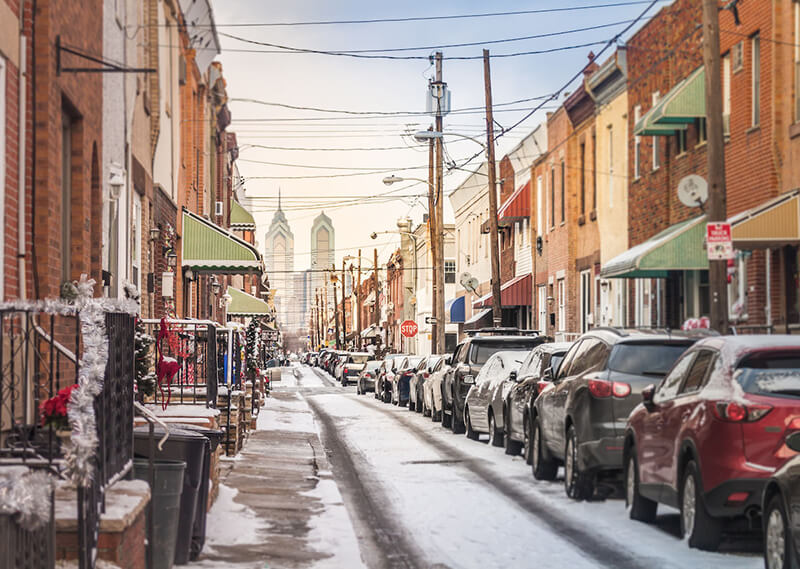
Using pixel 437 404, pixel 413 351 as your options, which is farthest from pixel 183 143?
pixel 413 351

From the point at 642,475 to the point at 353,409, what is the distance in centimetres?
2538

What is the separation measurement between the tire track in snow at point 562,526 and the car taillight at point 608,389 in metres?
1.27

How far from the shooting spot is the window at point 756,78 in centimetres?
2380

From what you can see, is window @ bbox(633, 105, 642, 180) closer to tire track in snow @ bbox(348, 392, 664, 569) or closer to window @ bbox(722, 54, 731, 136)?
window @ bbox(722, 54, 731, 136)

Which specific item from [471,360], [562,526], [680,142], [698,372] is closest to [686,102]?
[680,142]

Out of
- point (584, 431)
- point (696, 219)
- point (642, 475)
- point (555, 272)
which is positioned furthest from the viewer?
point (555, 272)

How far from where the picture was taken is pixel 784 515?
8.21 m

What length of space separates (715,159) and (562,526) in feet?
28.2

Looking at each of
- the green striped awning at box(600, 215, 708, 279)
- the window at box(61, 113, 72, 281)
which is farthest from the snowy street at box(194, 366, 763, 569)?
the green striped awning at box(600, 215, 708, 279)

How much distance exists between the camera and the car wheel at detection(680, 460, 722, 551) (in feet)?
33.3

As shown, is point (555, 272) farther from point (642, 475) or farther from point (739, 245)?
point (642, 475)

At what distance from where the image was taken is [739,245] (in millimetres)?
21859

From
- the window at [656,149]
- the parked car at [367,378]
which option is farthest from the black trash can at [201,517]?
the parked car at [367,378]

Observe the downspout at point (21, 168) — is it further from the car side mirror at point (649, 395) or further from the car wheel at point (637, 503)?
the car wheel at point (637, 503)
